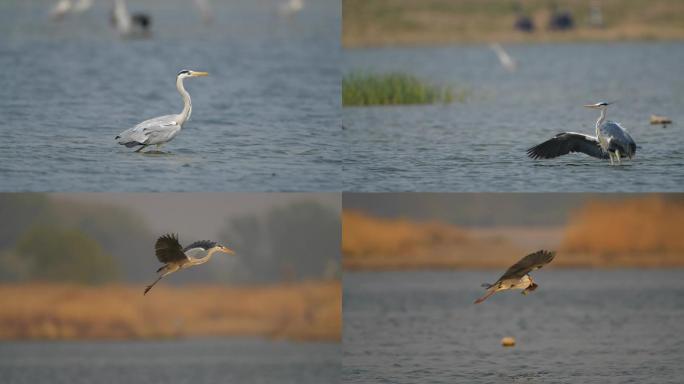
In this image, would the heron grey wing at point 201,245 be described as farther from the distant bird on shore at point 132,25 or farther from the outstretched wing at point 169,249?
the distant bird on shore at point 132,25

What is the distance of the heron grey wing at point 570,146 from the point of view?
8.72 meters

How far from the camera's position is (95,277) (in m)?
13.2

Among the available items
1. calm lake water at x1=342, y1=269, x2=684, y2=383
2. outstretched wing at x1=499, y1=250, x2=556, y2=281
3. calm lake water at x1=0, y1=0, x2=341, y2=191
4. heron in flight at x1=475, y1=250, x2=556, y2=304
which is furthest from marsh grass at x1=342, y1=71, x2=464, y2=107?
outstretched wing at x1=499, y1=250, x2=556, y2=281

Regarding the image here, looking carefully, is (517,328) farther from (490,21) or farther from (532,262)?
(490,21)

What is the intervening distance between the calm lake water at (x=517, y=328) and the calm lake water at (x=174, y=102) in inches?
77.2

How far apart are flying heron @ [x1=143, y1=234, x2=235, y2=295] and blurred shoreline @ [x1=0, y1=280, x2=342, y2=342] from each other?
5.55m

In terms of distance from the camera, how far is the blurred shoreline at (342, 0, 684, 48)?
65.3 feet

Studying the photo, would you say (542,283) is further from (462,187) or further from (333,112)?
(462,187)

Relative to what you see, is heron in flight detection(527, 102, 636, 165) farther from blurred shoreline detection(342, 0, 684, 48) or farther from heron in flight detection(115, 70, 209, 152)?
blurred shoreline detection(342, 0, 684, 48)

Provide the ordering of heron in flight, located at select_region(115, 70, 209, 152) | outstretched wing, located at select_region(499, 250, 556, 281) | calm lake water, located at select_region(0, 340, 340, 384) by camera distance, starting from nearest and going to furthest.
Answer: outstretched wing, located at select_region(499, 250, 556, 281) < heron in flight, located at select_region(115, 70, 209, 152) < calm lake water, located at select_region(0, 340, 340, 384)

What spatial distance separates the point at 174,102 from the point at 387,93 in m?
2.51

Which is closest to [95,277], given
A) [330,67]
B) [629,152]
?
[330,67]

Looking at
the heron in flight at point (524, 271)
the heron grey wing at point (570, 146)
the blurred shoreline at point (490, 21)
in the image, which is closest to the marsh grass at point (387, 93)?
the heron grey wing at point (570, 146)

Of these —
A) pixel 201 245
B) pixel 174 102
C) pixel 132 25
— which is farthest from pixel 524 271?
pixel 132 25
